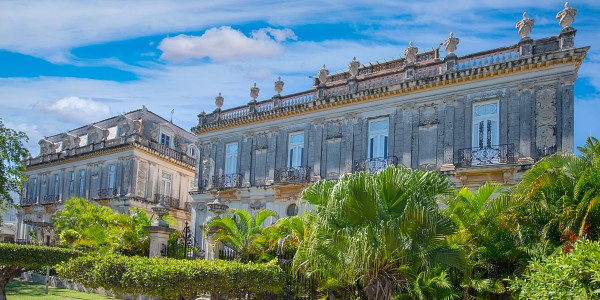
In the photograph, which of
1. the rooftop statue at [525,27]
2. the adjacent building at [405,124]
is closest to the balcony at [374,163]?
the adjacent building at [405,124]

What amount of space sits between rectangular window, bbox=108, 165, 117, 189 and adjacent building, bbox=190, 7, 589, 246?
28.7ft

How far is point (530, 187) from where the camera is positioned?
13.8 m

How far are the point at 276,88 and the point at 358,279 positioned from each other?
55.3ft

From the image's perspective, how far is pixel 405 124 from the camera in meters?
24.1

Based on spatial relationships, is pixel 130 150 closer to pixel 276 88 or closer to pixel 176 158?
pixel 176 158

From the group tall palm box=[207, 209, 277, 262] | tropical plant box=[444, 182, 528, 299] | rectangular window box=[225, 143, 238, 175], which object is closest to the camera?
tropical plant box=[444, 182, 528, 299]

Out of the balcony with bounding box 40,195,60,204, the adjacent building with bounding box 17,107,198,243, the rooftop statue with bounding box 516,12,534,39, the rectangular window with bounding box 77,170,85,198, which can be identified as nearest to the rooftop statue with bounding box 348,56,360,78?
the rooftop statue with bounding box 516,12,534,39

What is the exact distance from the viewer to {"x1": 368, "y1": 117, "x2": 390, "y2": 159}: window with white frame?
2475 centimetres

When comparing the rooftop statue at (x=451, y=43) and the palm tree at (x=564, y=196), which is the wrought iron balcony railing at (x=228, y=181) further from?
the palm tree at (x=564, y=196)

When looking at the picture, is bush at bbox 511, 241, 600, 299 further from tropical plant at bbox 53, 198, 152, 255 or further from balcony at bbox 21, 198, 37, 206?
balcony at bbox 21, 198, 37, 206

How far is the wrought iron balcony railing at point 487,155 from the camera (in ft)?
69.3

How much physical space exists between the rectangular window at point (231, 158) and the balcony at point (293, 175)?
3.27 meters

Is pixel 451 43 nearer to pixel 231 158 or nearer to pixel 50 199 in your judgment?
pixel 231 158

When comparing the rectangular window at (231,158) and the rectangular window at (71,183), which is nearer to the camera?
the rectangular window at (231,158)
